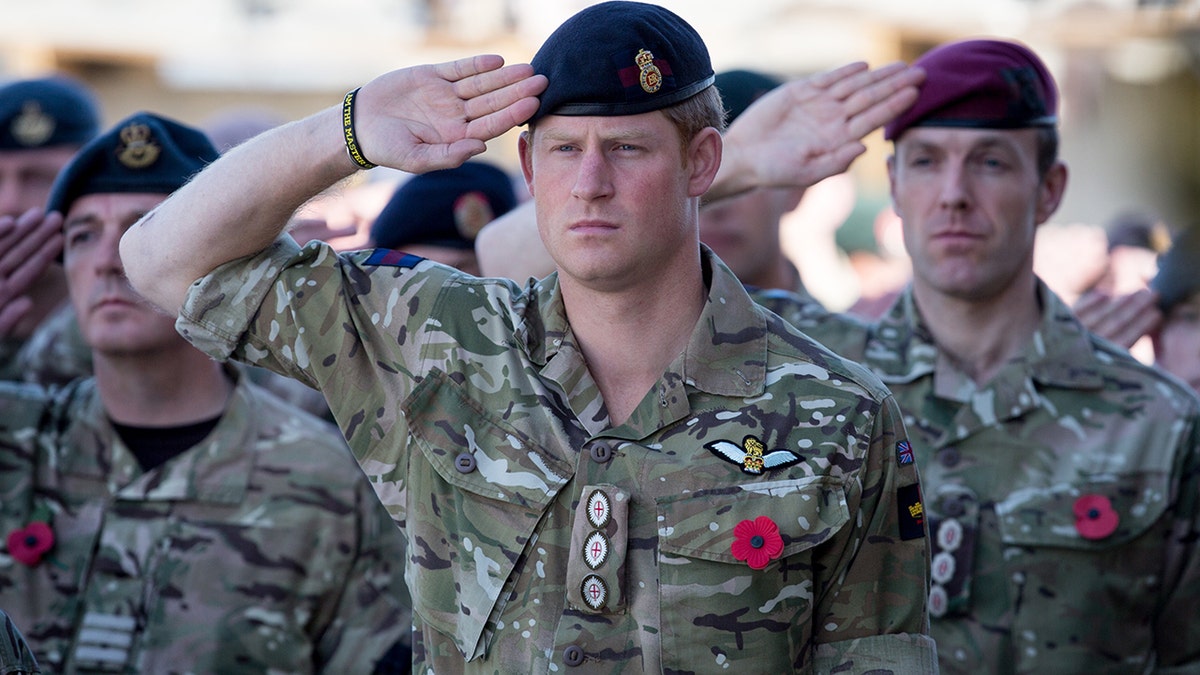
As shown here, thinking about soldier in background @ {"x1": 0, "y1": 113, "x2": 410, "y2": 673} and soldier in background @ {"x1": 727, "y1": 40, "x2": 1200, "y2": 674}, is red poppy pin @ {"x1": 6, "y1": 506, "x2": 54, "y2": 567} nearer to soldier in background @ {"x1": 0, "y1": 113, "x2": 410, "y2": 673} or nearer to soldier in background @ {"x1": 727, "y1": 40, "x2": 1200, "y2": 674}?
soldier in background @ {"x1": 0, "y1": 113, "x2": 410, "y2": 673}

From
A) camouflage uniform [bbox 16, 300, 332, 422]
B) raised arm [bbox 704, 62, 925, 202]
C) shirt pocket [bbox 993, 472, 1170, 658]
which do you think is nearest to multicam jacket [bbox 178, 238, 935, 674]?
raised arm [bbox 704, 62, 925, 202]

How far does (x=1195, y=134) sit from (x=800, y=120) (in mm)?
19735

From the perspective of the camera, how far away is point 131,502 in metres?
4.27

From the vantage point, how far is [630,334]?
3.06m

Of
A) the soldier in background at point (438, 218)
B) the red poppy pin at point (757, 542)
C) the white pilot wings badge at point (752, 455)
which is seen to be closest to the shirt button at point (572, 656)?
the red poppy pin at point (757, 542)

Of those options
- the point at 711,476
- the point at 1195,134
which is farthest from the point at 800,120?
the point at 1195,134

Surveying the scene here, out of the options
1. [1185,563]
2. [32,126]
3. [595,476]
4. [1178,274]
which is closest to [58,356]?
[32,126]

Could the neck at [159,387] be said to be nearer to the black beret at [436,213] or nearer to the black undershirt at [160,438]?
the black undershirt at [160,438]

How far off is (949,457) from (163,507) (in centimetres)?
219

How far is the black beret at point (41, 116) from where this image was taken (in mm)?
5805

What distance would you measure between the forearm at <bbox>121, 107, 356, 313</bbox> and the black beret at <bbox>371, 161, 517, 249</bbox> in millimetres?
2323

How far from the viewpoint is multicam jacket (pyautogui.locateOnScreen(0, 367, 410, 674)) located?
13.6 feet

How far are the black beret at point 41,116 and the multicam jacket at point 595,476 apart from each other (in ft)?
10.3

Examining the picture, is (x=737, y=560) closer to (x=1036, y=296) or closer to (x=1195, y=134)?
(x=1036, y=296)
